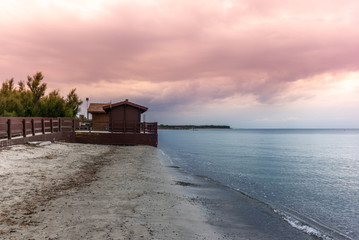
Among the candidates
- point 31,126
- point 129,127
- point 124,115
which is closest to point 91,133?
point 129,127

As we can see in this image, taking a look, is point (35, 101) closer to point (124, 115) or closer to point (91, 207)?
point (124, 115)

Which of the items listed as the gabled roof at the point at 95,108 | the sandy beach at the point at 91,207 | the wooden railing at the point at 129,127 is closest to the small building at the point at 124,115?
the wooden railing at the point at 129,127

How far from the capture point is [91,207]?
21.9ft

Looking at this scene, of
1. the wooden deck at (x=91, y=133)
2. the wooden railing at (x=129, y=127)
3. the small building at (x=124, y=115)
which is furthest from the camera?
the small building at (x=124, y=115)

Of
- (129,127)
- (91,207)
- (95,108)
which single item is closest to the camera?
(91,207)

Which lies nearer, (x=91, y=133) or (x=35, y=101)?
(x=91, y=133)

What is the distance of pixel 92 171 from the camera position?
1205cm

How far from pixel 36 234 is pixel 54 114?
3320 cm

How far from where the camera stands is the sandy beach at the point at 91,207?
5.24 metres

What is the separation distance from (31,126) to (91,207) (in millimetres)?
15736

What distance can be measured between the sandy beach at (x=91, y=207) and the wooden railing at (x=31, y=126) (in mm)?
6224

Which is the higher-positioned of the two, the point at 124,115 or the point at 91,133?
the point at 124,115

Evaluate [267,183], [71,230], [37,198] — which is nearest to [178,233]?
[71,230]

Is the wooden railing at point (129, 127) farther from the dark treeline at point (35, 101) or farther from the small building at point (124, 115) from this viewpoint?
the dark treeline at point (35, 101)
